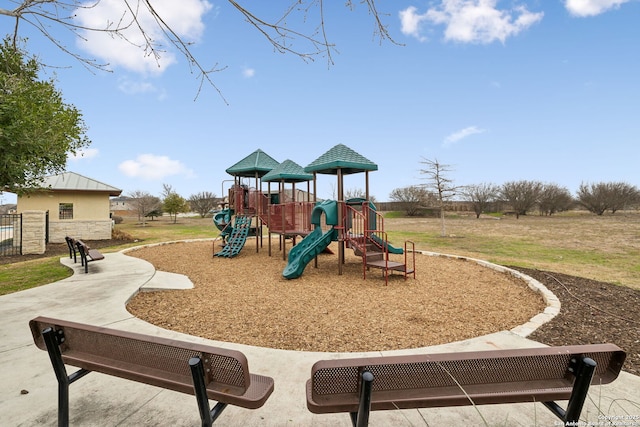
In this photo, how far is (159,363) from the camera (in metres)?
2.23

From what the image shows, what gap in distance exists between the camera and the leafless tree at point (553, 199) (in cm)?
4044

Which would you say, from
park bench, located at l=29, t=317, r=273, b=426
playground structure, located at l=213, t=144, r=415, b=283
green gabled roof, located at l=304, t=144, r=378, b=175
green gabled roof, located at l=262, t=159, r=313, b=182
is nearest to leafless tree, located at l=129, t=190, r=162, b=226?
playground structure, located at l=213, t=144, r=415, b=283

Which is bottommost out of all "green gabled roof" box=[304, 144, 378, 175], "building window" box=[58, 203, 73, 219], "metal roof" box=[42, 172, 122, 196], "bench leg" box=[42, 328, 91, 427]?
"bench leg" box=[42, 328, 91, 427]

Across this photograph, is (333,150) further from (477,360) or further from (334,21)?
(477,360)

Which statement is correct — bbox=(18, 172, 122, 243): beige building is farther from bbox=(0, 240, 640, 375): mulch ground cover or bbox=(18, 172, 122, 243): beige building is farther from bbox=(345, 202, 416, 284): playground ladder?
bbox=(0, 240, 640, 375): mulch ground cover

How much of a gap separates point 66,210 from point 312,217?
59.4 feet

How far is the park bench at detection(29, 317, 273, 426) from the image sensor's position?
196 centimetres

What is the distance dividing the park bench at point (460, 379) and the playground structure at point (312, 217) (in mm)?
5296

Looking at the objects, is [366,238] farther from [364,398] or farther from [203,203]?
[203,203]

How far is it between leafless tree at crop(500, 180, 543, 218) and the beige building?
44.1 m

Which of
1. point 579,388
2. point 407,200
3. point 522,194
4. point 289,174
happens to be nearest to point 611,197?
point 522,194

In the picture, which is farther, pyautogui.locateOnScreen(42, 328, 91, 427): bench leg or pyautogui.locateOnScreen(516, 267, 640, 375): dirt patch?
pyautogui.locateOnScreen(516, 267, 640, 375): dirt patch

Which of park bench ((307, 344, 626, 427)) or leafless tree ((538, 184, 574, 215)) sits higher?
leafless tree ((538, 184, 574, 215))

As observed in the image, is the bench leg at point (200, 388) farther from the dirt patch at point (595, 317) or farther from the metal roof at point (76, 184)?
the metal roof at point (76, 184)
